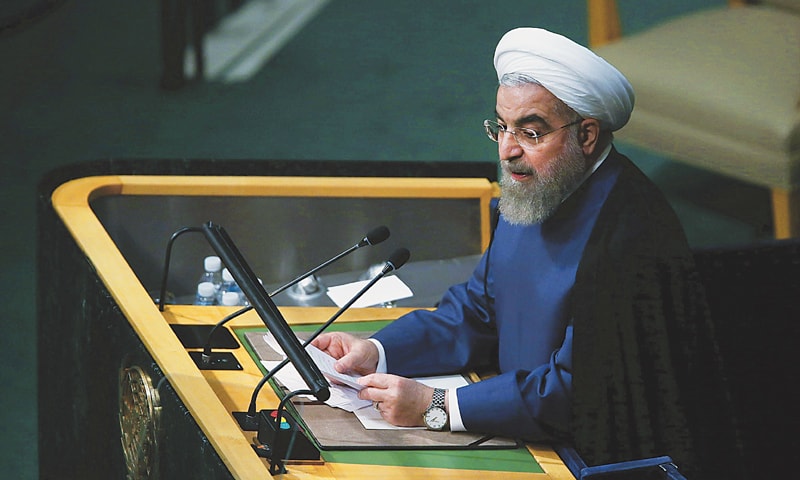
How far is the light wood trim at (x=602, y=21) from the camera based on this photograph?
516cm

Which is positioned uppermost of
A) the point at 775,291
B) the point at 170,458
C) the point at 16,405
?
the point at 775,291

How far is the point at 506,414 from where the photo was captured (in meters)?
2.88

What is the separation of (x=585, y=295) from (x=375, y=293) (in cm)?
92

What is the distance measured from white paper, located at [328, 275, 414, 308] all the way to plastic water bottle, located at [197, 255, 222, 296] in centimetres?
30

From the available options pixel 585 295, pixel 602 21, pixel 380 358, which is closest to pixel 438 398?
pixel 380 358

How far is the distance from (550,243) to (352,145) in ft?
9.59

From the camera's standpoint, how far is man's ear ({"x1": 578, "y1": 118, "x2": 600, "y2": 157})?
291cm

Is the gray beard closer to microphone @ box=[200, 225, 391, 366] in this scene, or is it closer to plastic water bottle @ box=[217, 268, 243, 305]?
microphone @ box=[200, 225, 391, 366]

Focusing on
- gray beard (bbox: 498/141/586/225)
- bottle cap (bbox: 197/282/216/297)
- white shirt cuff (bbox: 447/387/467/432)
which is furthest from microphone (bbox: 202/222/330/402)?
bottle cap (bbox: 197/282/216/297)

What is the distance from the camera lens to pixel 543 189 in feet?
9.70

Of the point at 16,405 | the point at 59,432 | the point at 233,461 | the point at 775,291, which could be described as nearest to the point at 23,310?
the point at 16,405

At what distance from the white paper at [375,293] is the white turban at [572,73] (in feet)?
3.04

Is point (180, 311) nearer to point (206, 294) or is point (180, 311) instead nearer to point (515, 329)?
point (206, 294)

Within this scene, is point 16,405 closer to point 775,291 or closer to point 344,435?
point 344,435
